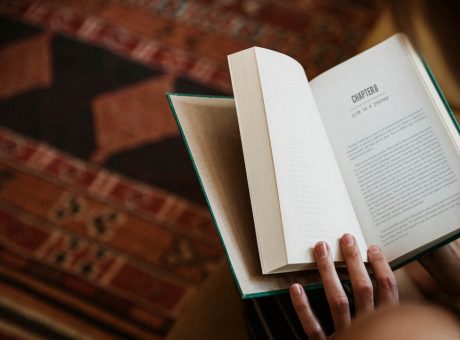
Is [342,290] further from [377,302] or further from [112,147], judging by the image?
[112,147]

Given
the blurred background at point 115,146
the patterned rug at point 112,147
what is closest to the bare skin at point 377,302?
the blurred background at point 115,146

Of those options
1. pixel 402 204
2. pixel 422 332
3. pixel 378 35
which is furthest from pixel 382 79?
pixel 422 332

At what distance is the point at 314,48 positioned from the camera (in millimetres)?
1386

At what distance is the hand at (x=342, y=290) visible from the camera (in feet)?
1.57

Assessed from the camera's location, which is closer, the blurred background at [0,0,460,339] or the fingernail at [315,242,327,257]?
the fingernail at [315,242,327,257]

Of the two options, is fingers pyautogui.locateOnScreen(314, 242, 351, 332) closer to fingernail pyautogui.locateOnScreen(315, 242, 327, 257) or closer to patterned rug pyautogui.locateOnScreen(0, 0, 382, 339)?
fingernail pyautogui.locateOnScreen(315, 242, 327, 257)

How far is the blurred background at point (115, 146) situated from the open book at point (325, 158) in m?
0.18

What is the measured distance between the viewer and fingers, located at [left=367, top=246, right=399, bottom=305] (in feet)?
1.65

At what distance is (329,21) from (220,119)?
998 mm

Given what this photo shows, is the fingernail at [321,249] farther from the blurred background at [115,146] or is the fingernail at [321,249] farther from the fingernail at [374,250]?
the blurred background at [115,146]

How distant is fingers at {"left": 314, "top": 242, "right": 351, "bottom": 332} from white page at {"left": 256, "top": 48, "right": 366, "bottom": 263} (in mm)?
10


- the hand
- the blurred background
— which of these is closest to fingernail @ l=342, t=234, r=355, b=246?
the hand

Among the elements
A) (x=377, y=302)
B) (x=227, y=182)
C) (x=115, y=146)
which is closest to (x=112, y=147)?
(x=115, y=146)

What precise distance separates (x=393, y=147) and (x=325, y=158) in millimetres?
84
